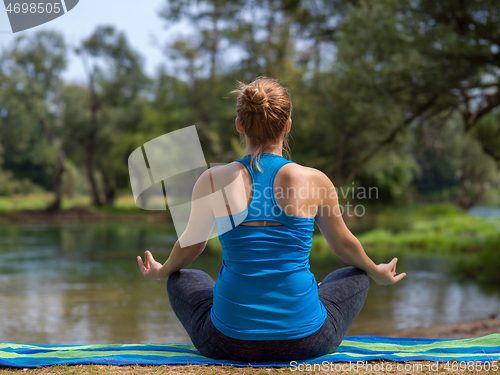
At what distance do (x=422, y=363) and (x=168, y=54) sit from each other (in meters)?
24.9

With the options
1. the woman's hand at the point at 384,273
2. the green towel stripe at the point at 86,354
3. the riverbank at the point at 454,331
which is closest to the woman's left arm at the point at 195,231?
the green towel stripe at the point at 86,354

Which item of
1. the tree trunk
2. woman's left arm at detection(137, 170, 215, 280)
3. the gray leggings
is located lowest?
the tree trunk

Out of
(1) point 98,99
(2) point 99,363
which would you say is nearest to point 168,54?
(1) point 98,99

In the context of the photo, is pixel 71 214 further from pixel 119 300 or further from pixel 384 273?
pixel 384 273

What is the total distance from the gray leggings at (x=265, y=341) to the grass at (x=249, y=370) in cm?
7

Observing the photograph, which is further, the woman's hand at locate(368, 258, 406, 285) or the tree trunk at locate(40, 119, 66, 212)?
the tree trunk at locate(40, 119, 66, 212)

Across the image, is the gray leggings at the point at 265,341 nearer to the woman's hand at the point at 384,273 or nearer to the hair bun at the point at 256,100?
the woman's hand at the point at 384,273

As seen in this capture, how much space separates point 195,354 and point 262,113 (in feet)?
3.77

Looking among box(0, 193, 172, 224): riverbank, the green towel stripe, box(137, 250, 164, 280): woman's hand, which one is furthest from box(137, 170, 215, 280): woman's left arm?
box(0, 193, 172, 224): riverbank

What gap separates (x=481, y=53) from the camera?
669 cm

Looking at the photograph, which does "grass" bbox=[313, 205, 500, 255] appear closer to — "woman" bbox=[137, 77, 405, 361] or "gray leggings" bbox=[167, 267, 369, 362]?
"gray leggings" bbox=[167, 267, 369, 362]

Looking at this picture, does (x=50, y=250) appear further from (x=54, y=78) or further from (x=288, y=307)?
(x=54, y=78)

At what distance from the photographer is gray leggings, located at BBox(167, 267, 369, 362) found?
1947mm

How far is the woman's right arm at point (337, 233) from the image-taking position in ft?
6.41
